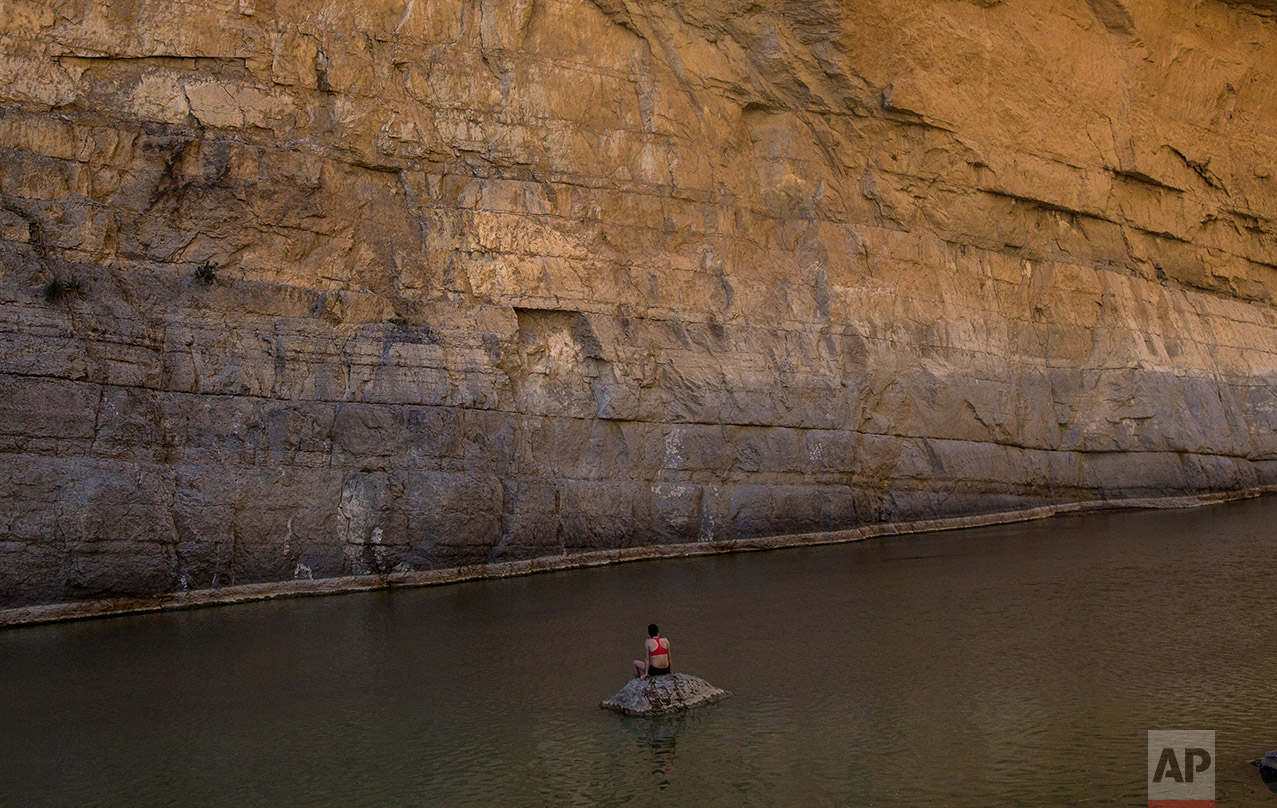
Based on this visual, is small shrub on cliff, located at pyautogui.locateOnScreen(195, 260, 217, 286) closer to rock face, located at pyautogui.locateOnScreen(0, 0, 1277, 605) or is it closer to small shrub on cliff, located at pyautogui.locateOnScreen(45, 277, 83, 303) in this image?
rock face, located at pyautogui.locateOnScreen(0, 0, 1277, 605)

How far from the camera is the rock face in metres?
18.0

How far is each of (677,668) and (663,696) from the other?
1.58 meters

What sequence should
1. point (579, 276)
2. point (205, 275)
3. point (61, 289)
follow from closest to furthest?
point (61, 289), point (205, 275), point (579, 276)

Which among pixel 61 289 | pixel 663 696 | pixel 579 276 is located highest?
pixel 579 276

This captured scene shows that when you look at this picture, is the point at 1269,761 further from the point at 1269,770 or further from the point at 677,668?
the point at 677,668

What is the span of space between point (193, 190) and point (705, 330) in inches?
407

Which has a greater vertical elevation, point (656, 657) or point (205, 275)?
point (205, 275)

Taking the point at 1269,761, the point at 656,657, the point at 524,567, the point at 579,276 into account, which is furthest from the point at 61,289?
the point at 1269,761

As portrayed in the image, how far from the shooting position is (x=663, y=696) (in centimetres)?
1066

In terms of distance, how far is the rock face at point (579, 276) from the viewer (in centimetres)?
1802

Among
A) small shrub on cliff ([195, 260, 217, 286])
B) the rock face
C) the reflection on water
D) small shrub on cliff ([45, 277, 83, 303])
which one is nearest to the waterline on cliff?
the rock face

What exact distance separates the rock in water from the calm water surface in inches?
6.9

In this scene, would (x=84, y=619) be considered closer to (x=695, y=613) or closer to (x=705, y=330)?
(x=695, y=613)

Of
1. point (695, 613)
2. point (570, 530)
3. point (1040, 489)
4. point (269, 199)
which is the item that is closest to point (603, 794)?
point (695, 613)
